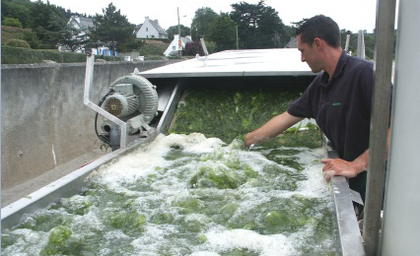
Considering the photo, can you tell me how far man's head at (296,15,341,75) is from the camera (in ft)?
11.3

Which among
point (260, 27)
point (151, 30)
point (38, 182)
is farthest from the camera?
point (151, 30)

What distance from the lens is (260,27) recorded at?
65375 millimetres

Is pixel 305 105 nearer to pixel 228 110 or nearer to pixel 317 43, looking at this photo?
pixel 317 43

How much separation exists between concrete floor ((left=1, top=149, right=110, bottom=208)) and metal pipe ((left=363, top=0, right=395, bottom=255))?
5060mm

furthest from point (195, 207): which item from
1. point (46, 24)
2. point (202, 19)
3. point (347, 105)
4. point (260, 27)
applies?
point (202, 19)

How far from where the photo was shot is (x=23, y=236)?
2439mm

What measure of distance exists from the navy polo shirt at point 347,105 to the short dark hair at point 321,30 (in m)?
0.18

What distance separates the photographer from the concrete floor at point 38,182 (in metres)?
6.18

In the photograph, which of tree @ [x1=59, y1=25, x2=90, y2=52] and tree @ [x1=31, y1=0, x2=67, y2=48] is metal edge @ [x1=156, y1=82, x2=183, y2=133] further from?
tree @ [x1=59, y1=25, x2=90, y2=52]

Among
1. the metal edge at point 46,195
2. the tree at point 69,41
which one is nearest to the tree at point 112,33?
the tree at point 69,41

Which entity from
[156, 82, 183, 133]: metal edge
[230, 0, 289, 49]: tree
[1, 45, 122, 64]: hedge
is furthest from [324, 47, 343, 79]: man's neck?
[230, 0, 289, 49]: tree

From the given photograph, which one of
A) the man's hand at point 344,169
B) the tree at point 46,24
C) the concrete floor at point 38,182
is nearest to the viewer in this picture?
the man's hand at point 344,169

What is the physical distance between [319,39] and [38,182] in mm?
5621

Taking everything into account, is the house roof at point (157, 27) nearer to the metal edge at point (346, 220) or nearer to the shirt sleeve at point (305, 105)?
the shirt sleeve at point (305, 105)
